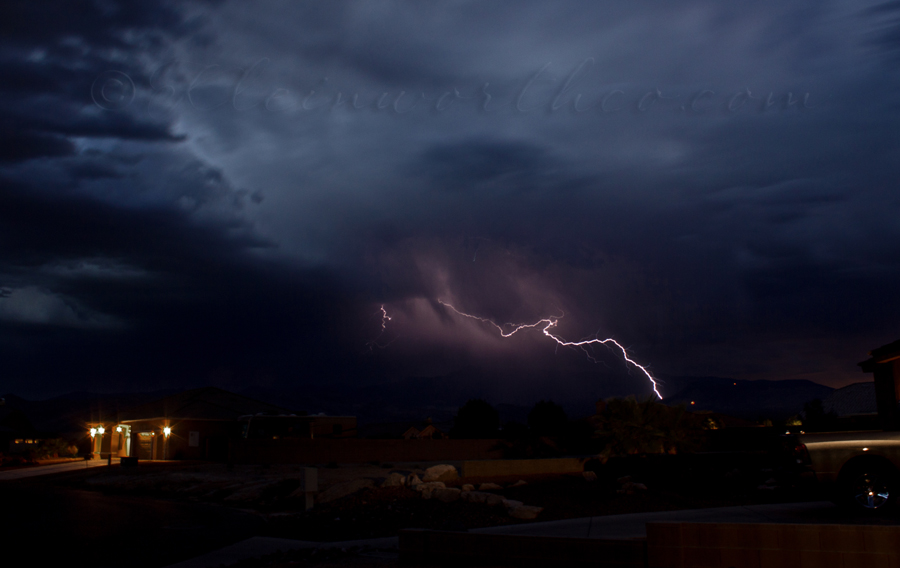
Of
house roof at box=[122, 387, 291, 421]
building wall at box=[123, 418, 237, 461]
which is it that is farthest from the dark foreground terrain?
house roof at box=[122, 387, 291, 421]

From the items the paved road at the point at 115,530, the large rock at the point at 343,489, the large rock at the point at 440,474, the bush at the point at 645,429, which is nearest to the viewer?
the paved road at the point at 115,530

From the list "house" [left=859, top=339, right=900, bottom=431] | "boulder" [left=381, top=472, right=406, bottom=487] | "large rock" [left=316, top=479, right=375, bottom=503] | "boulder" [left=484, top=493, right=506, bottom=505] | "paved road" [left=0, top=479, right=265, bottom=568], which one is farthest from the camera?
"large rock" [left=316, top=479, right=375, bottom=503]

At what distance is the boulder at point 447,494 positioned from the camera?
14.7 meters

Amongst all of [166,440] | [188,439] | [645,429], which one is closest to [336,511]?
[645,429]

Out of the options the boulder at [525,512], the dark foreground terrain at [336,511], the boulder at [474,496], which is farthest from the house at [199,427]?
the boulder at [525,512]

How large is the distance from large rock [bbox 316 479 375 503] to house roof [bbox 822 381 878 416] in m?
47.8

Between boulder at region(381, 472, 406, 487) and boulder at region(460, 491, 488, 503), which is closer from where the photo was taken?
boulder at region(460, 491, 488, 503)

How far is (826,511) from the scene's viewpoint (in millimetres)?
10086

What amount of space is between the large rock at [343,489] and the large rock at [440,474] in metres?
1.46

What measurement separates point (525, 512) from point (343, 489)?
23.0ft

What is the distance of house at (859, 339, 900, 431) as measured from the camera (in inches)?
601

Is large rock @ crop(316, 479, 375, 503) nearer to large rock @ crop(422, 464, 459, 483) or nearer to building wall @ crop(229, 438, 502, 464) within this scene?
large rock @ crop(422, 464, 459, 483)

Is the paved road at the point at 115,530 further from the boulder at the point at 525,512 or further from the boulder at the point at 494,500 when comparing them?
the boulder at the point at 525,512

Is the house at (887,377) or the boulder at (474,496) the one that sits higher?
the house at (887,377)
